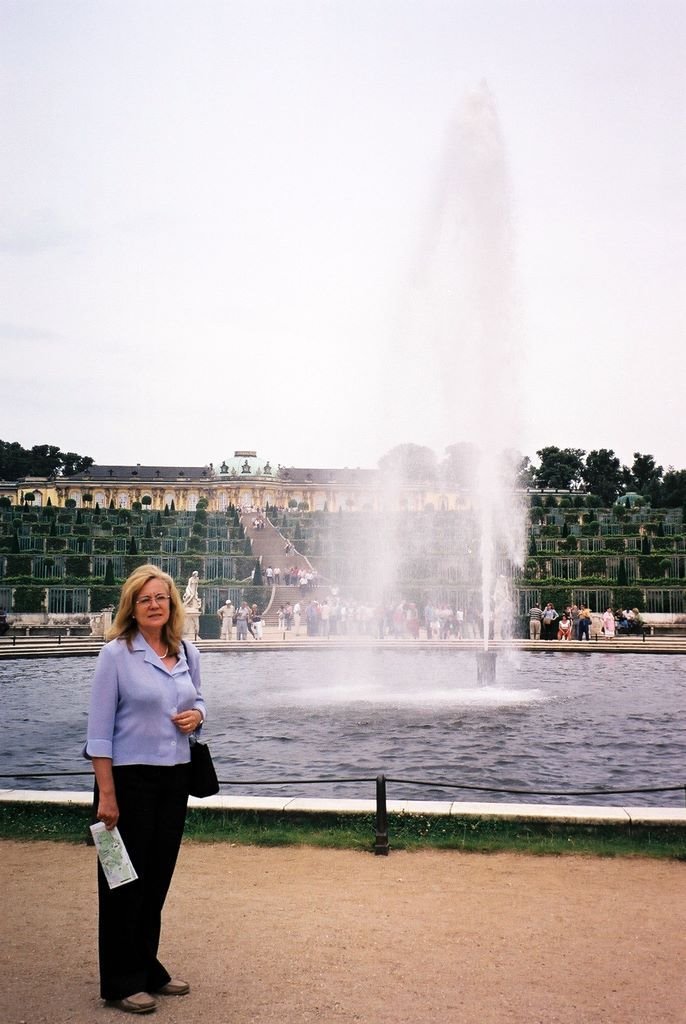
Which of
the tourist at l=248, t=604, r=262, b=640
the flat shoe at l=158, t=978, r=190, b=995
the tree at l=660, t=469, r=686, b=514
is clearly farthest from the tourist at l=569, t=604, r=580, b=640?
the tree at l=660, t=469, r=686, b=514

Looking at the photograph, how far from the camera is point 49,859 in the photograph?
7.96 meters

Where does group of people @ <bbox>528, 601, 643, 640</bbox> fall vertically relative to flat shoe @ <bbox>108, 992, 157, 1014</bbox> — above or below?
above

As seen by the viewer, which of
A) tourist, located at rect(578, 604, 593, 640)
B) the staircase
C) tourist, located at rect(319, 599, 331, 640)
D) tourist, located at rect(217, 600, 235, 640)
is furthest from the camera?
the staircase

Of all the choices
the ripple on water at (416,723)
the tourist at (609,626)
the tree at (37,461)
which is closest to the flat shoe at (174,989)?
the ripple on water at (416,723)

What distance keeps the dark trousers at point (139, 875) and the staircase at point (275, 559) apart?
4019 cm

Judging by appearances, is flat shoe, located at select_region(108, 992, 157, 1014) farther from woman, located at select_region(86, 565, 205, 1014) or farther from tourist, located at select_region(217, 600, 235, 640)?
tourist, located at select_region(217, 600, 235, 640)

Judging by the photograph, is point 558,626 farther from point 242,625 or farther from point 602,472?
point 602,472

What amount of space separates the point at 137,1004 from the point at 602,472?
414 ft

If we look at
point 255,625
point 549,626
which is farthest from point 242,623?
point 549,626

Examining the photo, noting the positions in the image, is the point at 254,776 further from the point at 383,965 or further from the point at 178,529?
the point at 178,529

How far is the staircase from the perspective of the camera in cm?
4791

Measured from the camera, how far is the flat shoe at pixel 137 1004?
16.1 feet

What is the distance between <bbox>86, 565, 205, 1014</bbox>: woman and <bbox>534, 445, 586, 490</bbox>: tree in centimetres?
12502

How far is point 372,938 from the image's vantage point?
19.8ft
